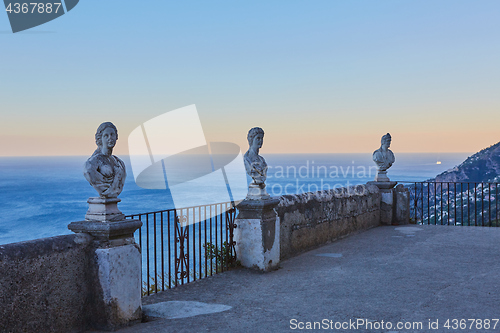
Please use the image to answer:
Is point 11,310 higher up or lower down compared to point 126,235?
lower down

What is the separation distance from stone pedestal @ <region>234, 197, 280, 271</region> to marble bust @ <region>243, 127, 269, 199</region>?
5.8 inches

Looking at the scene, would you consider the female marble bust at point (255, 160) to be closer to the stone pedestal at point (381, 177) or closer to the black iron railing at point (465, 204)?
the black iron railing at point (465, 204)

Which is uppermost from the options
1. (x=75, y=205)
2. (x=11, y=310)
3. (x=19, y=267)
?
(x=19, y=267)

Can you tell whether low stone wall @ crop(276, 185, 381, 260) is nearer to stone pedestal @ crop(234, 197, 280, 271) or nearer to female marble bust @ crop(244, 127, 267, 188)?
stone pedestal @ crop(234, 197, 280, 271)

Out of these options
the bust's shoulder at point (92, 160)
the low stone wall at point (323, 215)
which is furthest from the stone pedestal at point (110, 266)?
the low stone wall at point (323, 215)

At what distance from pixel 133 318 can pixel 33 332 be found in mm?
925

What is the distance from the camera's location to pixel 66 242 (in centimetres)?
388

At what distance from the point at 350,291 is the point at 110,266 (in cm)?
279

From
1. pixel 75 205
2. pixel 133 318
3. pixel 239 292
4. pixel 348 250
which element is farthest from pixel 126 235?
pixel 75 205

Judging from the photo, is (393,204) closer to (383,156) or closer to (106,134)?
(383,156)

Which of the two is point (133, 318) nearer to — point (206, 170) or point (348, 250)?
point (348, 250)

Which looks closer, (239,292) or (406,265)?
(239,292)

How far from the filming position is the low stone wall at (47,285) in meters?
3.40

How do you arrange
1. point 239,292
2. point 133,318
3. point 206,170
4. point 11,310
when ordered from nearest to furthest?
point 11,310
point 133,318
point 239,292
point 206,170
